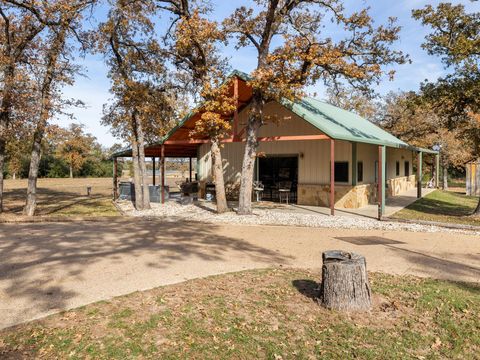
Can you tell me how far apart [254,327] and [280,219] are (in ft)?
27.5

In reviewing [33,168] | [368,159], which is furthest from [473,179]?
[33,168]

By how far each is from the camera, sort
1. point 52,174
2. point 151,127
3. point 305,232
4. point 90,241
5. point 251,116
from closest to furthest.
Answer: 1. point 90,241
2. point 305,232
3. point 251,116
4. point 151,127
5. point 52,174

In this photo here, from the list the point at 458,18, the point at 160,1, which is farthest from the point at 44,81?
the point at 458,18

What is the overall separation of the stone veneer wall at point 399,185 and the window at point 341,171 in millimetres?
6229

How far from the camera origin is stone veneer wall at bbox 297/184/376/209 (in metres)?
15.5

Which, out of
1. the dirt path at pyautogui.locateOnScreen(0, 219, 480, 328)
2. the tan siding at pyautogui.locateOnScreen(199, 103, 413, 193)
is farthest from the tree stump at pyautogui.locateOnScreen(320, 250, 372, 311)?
the tan siding at pyautogui.locateOnScreen(199, 103, 413, 193)

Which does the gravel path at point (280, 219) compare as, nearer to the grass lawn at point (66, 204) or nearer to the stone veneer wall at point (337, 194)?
the grass lawn at point (66, 204)

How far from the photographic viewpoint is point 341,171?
52.2 feet

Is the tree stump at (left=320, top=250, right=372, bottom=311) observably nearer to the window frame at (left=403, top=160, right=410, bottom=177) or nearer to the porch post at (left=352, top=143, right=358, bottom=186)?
the porch post at (left=352, top=143, right=358, bottom=186)

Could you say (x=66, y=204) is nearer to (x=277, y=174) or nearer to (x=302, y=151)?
(x=277, y=174)

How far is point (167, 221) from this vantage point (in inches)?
496

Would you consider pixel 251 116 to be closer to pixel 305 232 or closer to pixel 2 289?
pixel 305 232

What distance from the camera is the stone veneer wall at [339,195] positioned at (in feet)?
50.7

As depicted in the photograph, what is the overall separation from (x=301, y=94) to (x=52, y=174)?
4852 cm
